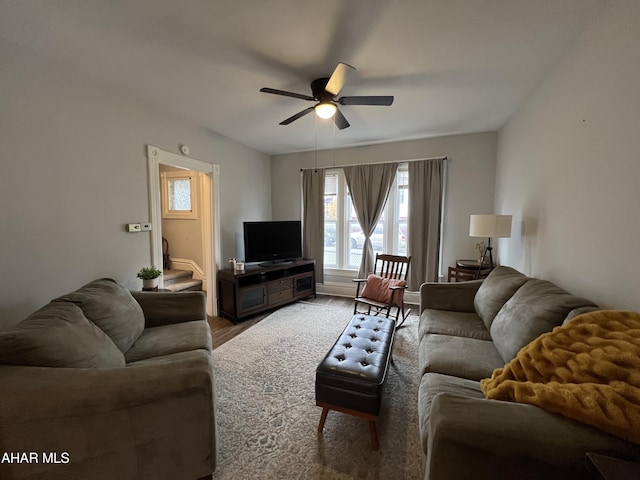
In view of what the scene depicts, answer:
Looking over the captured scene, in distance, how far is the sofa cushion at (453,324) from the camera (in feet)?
6.73

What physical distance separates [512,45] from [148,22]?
8.24ft

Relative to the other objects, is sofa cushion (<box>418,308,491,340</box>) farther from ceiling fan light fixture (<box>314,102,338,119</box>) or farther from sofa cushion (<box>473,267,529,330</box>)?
ceiling fan light fixture (<box>314,102,338,119</box>)

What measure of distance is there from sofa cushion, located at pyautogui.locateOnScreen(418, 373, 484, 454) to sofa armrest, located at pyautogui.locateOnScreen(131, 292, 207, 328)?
1838 millimetres

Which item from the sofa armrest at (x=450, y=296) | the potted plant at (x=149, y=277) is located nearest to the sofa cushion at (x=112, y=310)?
the potted plant at (x=149, y=277)

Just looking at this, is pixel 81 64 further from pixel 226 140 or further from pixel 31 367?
pixel 31 367

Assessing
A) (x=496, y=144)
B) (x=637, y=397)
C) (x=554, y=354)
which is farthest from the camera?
(x=496, y=144)

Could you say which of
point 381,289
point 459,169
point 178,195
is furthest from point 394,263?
point 178,195

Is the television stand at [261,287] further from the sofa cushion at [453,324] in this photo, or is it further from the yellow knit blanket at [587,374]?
the yellow knit blanket at [587,374]

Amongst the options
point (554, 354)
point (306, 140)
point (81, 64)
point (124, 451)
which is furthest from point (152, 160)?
point (554, 354)

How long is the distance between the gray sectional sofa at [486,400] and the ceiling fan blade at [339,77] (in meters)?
1.96

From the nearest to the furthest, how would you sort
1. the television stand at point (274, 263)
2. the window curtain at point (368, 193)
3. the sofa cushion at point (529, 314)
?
the sofa cushion at point (529, 314) → the television stand at point (274, 263) → the window curtain at point (368, 193)

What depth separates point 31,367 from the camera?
43.9 inches

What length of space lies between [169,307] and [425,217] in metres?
3.62

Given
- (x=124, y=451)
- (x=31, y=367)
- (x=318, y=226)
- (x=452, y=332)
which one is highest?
(x=318, y=226)
